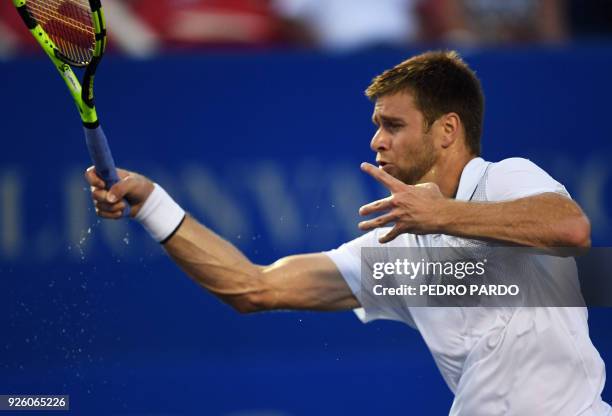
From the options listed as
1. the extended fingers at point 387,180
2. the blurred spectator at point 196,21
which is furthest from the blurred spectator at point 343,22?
the extended fingers at point 387,180

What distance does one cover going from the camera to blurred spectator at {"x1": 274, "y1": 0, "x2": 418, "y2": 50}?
668 cm

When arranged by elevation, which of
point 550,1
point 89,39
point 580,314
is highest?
point 550,1

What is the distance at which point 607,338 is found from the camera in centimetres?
589

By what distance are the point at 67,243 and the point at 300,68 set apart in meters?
1.51

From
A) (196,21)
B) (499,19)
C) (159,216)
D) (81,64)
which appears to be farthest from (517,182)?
(499,19)

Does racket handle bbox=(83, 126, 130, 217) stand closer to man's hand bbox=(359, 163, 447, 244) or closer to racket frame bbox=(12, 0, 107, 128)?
racket frame bbox=(12, 0, 107, 128)

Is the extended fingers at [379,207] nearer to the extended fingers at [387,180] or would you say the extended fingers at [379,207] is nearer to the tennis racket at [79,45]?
the extended fingers at [387,180]

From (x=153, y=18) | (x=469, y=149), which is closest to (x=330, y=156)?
(x=153, y=18)

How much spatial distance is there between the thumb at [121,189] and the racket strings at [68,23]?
557 millimetres

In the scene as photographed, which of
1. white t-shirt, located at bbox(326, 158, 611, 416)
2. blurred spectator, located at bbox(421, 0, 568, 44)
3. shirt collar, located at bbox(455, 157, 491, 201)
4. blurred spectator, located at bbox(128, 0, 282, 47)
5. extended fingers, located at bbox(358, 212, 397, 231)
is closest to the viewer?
extended fingers, located at bbox(358, 212, 397, 231)

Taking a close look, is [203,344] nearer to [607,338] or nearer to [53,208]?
[53,208]

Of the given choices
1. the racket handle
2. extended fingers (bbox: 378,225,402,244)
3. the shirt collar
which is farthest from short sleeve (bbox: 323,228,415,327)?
the racket handle

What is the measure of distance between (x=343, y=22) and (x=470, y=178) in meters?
2.91

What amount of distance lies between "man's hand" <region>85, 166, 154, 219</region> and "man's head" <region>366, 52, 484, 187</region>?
3.04 ft
